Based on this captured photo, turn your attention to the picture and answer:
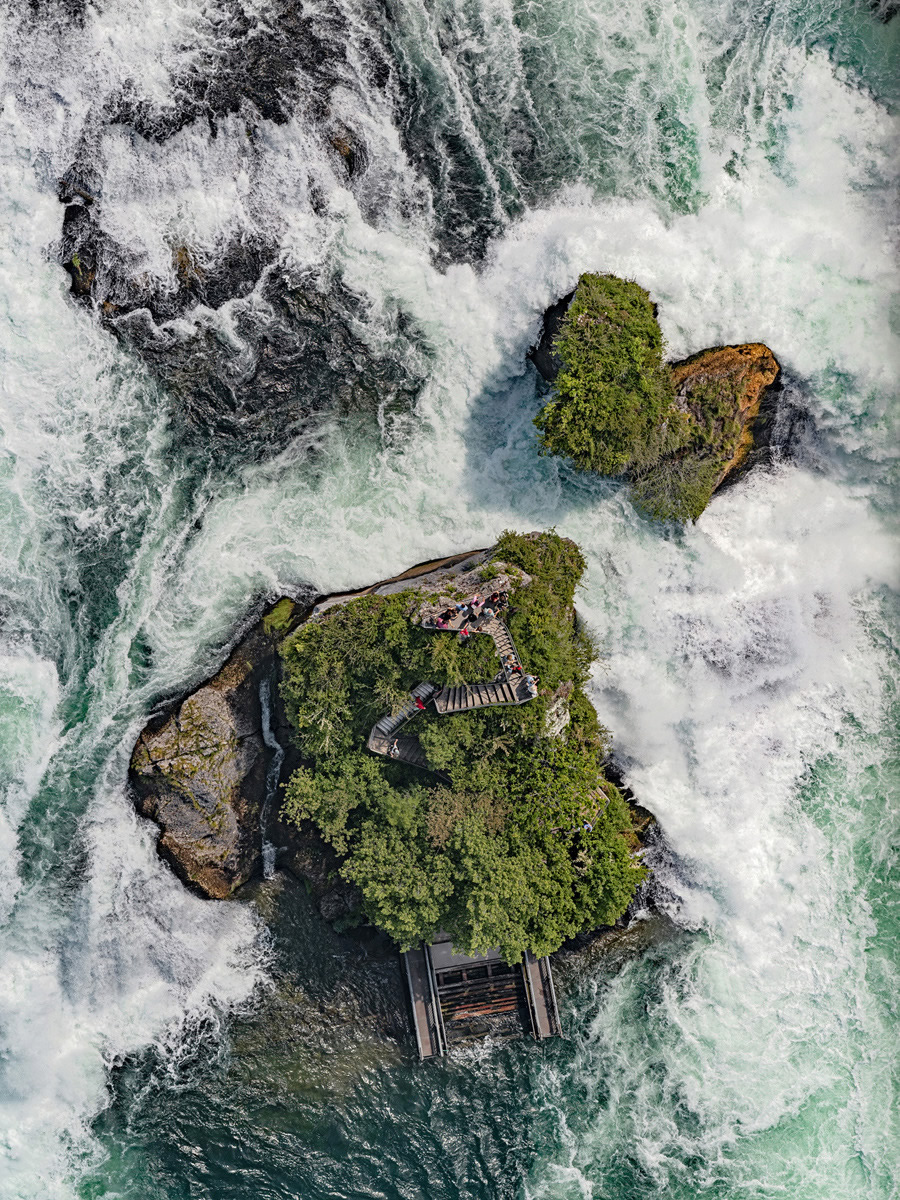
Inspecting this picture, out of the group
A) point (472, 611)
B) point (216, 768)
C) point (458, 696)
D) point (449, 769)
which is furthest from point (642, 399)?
point (216, 768)

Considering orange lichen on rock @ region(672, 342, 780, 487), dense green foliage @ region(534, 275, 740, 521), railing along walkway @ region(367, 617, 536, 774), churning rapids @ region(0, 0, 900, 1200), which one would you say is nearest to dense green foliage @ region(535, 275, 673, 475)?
dense green foliage @ region(534, 275, 740, 521)

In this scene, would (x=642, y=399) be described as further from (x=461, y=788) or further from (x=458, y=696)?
(x=461, y=788)

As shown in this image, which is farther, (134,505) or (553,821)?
(134,505)

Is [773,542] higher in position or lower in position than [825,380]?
lower

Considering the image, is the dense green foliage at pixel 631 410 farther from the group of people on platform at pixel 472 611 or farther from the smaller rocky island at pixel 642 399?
the group of people on platform at pixel 472 611

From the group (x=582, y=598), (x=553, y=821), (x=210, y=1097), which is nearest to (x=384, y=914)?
(x=553, y=821)

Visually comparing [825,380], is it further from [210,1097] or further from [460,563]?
[210,1097]

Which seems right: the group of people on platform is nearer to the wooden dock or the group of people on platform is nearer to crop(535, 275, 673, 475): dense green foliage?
crop(535, 275, 673, 475): dense green foliage
